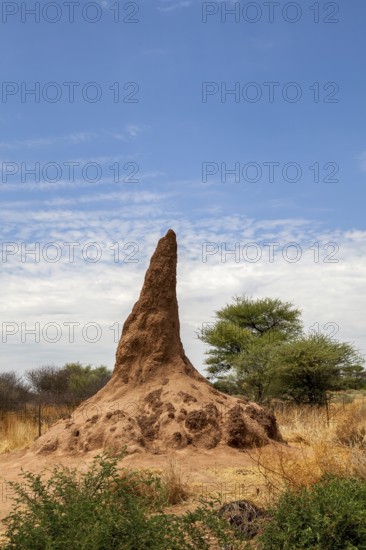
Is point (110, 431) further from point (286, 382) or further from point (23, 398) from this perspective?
point (23, 398)

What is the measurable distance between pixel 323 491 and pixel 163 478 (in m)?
3.01

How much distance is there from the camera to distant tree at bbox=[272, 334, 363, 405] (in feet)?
77.6

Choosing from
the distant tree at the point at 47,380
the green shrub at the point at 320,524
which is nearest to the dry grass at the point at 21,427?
the green shrub at the point at 320,524

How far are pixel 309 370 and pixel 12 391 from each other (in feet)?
52.1

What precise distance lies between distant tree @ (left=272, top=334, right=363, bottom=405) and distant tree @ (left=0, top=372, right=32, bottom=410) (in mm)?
10840

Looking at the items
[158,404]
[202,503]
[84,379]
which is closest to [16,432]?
[158,404]

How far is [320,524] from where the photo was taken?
5.77 meters

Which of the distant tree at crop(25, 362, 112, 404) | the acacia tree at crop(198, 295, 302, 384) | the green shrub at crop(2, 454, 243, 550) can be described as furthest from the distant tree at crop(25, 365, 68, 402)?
the green shrub at crop(2, 454, 243, 550)

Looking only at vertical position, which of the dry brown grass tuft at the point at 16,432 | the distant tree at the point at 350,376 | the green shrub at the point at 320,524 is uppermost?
the distant tree at the point at 350,376

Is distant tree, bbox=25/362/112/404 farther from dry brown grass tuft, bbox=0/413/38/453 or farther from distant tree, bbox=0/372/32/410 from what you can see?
dry brown grass tuft, bbox=0/413/38/453

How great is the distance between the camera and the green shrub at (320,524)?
5645 millimetres

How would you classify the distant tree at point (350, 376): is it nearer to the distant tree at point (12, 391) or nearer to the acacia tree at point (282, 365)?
the acacia tree at point (282, 365)

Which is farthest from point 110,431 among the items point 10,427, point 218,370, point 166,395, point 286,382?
point 218,370

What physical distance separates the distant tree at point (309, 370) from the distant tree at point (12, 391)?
10840 mm
